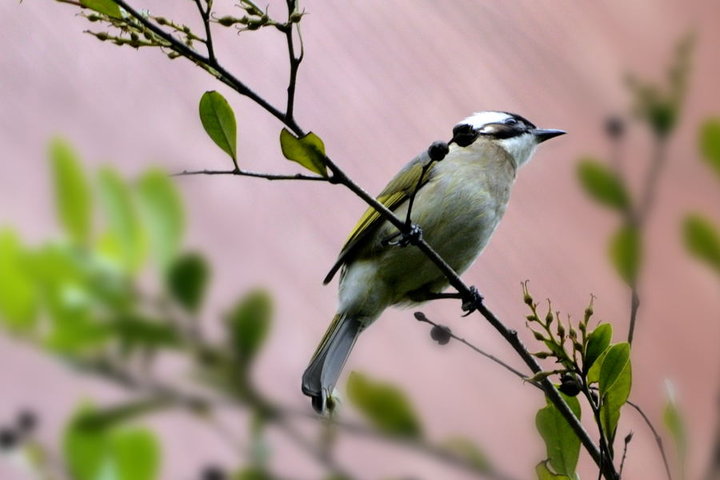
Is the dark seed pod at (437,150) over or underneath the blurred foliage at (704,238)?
over

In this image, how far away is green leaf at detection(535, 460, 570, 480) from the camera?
2.18 feet

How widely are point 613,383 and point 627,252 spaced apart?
4.6 inches

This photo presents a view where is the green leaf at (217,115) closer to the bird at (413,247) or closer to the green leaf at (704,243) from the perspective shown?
the green leaf at (704,243)

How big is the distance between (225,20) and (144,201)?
0.17 meters

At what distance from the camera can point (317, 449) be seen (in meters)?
0.50

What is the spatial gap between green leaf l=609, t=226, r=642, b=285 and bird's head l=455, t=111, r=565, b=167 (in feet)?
4.57

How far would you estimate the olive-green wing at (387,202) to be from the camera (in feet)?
5.27

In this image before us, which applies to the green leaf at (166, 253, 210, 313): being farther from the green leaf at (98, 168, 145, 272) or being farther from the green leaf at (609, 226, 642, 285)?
the green leaf at (609, 226, 642, 285)

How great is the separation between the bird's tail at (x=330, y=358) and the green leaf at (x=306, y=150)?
18.4 inches

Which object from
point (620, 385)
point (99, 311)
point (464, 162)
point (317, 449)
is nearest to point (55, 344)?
point (99, 311)

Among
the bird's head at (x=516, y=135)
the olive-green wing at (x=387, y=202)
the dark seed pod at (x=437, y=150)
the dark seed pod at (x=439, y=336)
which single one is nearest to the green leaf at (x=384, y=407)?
the dark seed pod at (x=437, y=150)

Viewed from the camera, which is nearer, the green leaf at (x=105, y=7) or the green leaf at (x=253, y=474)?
the green leaf at (x=253, y=474)

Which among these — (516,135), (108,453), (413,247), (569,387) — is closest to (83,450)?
(108,453)

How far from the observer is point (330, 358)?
56.9 inches
